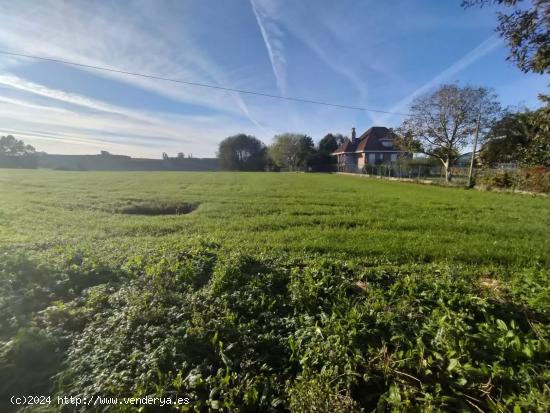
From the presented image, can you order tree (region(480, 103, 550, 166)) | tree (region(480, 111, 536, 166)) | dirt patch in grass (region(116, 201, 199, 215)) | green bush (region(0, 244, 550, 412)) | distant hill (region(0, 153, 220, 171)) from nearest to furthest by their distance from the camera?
1. green bush (region(0, 244, 550, 412))
2. dirt patch in grass (region(116, 201, 199, 215))
3. tree (region(480, 103, 550, 166))
4. tree (region(480, 111, 536, 166))
5. distant hill (region(0, 153, 220, 171))

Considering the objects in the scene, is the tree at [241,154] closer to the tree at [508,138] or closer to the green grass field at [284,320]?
the tree at [508,138]

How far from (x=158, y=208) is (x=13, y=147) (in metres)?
73.6

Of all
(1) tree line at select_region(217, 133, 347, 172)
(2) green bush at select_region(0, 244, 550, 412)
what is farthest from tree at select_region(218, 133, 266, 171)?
(2) green bush at select_region(0, 244, 550, 412)

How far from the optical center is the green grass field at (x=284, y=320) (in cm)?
226

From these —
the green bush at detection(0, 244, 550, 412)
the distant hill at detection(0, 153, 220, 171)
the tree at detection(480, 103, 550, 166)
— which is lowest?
the green bush at detection(0, 244, 550, 412)

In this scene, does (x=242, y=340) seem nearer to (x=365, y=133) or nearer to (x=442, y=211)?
(x=442, y=211)

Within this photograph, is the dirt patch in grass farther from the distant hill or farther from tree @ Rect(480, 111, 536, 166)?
the distant hill

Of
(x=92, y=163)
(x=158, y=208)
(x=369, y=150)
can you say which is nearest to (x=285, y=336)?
(x=158, y=208)

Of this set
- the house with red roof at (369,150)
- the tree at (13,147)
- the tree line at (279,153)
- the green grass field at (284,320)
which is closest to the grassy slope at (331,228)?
the green grass field at (284,320)

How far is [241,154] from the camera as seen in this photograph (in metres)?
71.4

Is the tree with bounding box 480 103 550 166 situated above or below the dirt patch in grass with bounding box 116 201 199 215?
above

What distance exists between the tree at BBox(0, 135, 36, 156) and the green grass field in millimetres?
74070

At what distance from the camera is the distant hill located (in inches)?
2360

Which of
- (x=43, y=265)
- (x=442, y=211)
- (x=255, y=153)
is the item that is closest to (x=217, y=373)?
(x=43, y=265)
